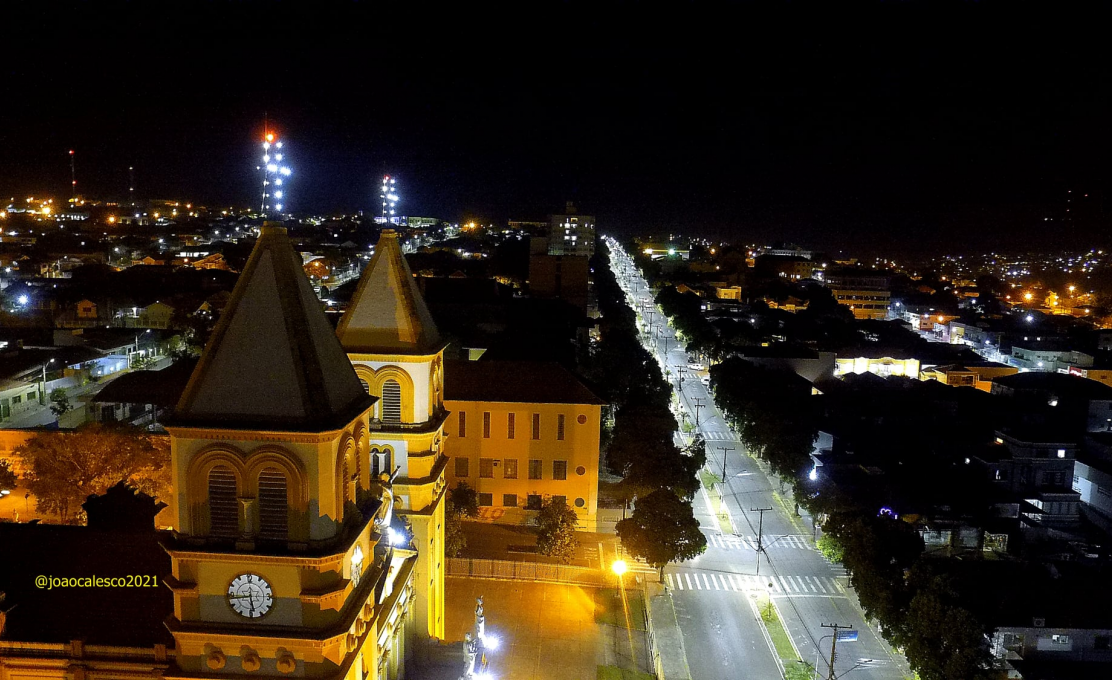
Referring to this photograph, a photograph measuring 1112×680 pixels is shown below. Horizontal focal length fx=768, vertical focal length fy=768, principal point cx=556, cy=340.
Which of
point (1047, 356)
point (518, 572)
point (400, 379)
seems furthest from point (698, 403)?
point (400, 379)

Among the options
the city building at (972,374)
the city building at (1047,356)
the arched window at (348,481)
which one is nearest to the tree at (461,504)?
the arched window at (348,481)

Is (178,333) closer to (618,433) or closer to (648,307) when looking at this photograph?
(618,433)

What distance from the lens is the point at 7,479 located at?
136ft

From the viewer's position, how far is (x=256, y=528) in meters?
14.7

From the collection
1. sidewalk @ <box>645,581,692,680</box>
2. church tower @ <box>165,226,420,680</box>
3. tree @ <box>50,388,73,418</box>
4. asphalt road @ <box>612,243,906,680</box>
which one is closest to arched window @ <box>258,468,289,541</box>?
church tower @ <box>165,226,420,680</box>

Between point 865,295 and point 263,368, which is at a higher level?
point 263,368

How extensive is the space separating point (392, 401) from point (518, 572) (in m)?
15.0

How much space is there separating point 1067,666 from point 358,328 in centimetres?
3542

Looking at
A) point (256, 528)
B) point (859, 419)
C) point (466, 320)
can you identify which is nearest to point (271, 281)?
point (256, 528)

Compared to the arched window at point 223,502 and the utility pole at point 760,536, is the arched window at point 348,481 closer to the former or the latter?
the arched window at point 223,502

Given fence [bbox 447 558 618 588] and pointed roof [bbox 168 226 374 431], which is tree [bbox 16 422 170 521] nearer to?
fence [bbox 447 558 618 588]

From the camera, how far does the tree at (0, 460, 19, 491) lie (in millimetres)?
41228

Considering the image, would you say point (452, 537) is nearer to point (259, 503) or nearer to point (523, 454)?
point (523, 454)

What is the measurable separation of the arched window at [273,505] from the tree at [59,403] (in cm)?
5197
